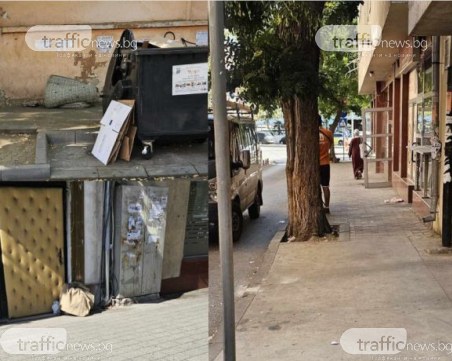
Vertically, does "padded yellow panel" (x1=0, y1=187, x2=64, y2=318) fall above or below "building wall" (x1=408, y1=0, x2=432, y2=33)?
below

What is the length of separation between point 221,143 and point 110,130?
416 mm

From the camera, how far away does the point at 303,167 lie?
7109 millimetres

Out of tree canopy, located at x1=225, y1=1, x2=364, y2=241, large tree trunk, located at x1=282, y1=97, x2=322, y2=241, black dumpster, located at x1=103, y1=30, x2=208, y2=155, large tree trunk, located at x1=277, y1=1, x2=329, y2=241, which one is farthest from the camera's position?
large tree trunk, located at x1=282, y1=97, x2=322, y2=241

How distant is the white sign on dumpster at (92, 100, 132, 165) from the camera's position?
2.19m

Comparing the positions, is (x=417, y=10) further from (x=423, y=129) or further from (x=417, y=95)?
(x=417, y=95)

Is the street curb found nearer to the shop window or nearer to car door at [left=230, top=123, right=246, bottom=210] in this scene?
car door at [left=230, top=123, right=246, bottom=210]

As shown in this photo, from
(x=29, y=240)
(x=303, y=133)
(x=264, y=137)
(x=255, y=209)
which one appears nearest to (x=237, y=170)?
(x=303, y=133)

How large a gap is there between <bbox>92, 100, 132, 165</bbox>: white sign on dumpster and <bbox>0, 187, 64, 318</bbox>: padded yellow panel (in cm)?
20

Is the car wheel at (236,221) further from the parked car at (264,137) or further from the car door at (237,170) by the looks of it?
the parked car at (264,137)

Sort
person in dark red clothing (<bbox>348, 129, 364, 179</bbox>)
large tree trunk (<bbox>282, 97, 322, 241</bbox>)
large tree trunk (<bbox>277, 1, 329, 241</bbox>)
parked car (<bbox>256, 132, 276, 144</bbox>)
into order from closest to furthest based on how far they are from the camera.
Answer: large tree trunk (<bbox>277, 1, 329, 241</bbox>) < large tree trunk (<bbox>282, 97, 322, 241</bbox>) < parked car (<bbox>256, 132, 276, 144</bbox>) < person in dark red clothing (<bbox>348, 129, 364, 179</bbox>)

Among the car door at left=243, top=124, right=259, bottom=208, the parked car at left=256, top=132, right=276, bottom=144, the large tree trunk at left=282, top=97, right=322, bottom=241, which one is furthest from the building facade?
the parked car at left=256, top=132, right=276, bottom=144

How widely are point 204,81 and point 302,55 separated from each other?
428 cm

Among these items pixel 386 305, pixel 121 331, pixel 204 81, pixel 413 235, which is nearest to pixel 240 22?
pixel 386 305

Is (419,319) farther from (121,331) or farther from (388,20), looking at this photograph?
(388,20)
